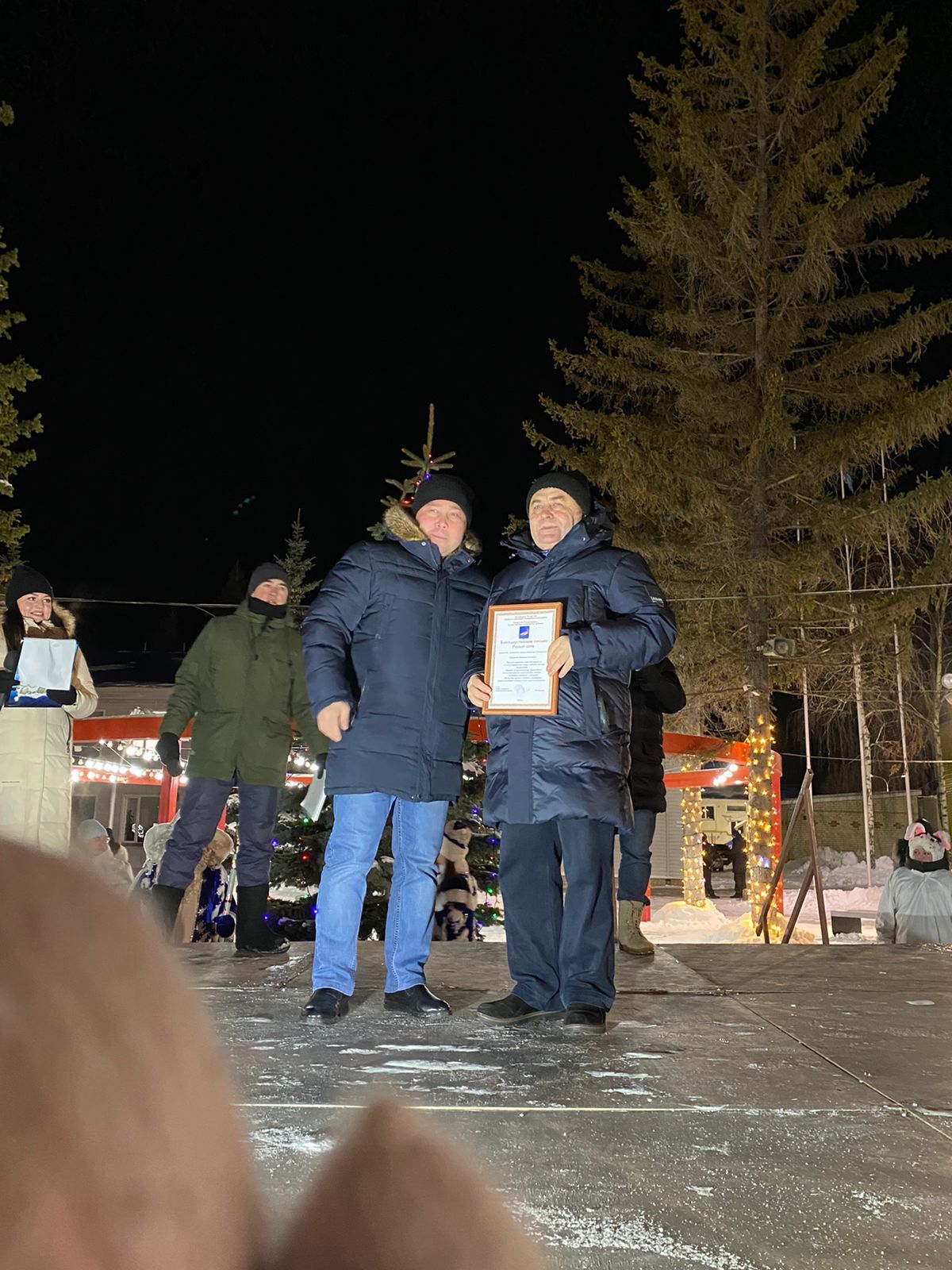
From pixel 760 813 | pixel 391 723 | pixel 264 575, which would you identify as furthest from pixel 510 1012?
pixel 760 813

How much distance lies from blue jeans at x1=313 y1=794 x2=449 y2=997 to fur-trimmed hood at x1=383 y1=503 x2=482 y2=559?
0.95 metres

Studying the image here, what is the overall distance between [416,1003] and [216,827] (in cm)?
194

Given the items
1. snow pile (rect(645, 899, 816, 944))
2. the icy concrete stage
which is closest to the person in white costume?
the icy concrete stage

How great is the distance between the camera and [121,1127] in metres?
0.25

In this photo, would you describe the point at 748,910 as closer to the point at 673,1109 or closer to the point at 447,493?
the point at 447,493

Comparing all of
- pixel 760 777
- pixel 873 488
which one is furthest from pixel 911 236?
pixel 760 777

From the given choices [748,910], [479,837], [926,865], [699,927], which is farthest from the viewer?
[748,910]

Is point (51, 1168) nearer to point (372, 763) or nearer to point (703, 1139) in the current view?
point (703, 1139)

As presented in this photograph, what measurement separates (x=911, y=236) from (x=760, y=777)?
344 inches

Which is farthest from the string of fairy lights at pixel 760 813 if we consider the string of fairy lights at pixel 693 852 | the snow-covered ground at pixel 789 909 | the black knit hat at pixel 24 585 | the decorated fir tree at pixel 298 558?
the decorated fir tree at pixel 298 558

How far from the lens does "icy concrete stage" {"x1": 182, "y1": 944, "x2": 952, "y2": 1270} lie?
127 centimetres

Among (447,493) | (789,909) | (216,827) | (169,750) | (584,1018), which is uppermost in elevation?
(447,493)

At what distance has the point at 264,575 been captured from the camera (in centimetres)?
498

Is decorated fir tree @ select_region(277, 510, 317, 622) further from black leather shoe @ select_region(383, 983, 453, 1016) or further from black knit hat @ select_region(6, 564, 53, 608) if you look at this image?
black leather shoe @ select_region(383, 983, 453, 1016)
